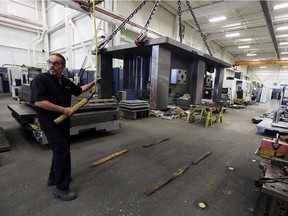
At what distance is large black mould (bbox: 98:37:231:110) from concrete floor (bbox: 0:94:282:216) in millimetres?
1004

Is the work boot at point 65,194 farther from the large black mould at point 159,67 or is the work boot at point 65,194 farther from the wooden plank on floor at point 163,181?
the large black mould at point 159,67

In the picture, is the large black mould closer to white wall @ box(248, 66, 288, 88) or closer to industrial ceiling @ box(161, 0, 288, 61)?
industrial ceiling @ box(161, 0, 288, 61)

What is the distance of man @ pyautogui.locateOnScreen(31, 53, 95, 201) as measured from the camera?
1.42 m

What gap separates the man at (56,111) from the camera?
4.65ft

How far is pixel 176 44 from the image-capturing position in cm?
186

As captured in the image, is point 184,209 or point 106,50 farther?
point 106,50

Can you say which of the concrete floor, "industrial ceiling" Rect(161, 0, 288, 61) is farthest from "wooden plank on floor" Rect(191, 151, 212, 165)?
"industrial ceiling" Rect(161, 0, 288, 61)

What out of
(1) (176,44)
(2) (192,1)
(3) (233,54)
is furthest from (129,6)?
(3) (233,54)

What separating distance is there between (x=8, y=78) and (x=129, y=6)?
366 inches

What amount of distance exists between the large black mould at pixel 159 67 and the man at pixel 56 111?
102 cm

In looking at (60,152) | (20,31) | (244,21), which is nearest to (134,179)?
(60,152)

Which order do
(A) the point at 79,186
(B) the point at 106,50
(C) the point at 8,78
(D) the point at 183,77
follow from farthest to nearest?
1. (C) the point at 8,78
2. (D) the point at 183,77
3. (B) the point at 106,50
4. (A) the point at 79,186

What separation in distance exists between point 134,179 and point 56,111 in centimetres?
123

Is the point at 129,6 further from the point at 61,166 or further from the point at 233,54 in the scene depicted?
the point at 233,54
